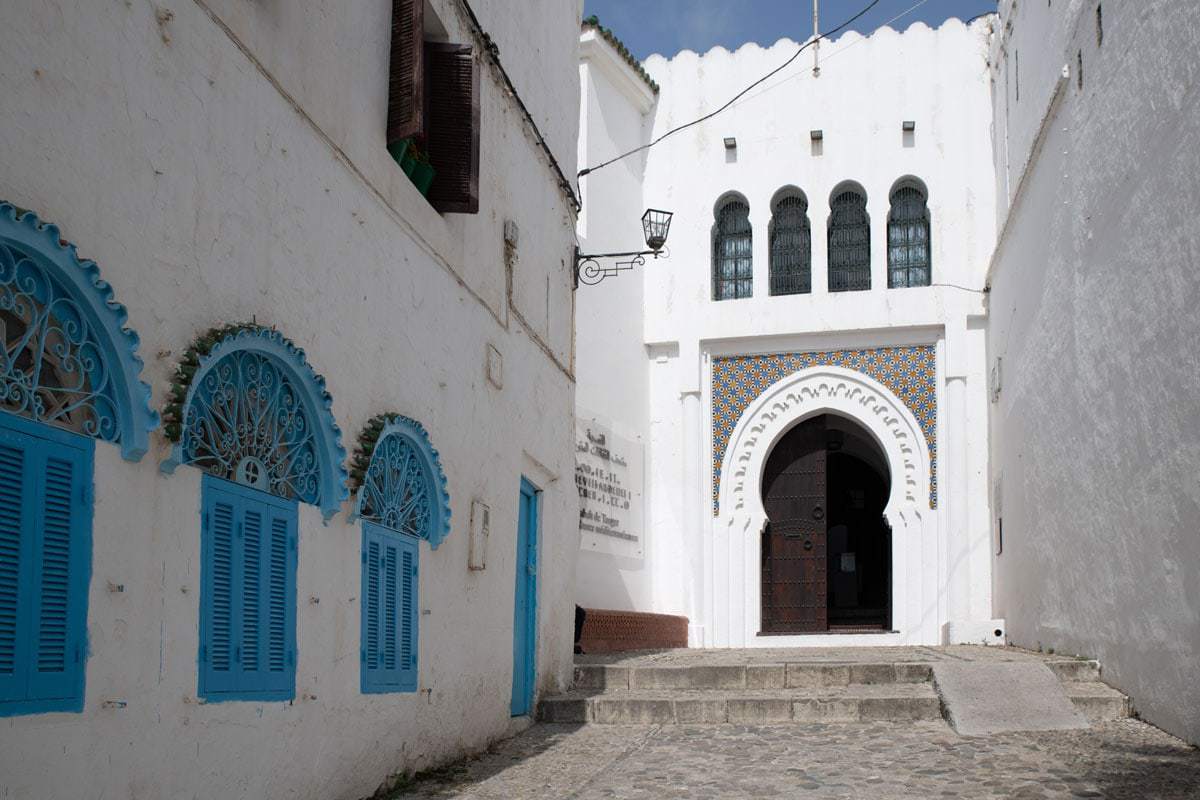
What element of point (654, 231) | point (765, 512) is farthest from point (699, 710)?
point (765, 512)

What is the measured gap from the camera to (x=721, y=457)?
515 inches

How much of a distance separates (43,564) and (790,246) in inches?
435

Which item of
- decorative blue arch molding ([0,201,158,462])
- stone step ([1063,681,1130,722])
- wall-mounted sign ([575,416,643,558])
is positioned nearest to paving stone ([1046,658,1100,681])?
stone step ([1063,681,1130,722])

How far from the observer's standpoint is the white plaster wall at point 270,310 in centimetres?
309

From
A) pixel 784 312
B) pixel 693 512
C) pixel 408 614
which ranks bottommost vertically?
pixel 408 614

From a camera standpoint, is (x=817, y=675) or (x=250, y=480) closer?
(x=250, y=480)

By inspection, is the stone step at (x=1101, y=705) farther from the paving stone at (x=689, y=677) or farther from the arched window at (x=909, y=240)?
the arched window at (x=909, y=240)

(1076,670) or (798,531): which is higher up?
(798,531)

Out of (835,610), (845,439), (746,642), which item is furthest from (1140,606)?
(835,610)

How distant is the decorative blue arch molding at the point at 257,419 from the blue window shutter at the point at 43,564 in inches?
16.4

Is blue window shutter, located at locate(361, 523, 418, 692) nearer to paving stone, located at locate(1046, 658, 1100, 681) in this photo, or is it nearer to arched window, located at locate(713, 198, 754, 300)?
paving stone, located at locate(1046, 658, 1100, 681)

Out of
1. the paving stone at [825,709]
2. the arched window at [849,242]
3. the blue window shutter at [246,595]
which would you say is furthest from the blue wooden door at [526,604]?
the arched window at [849,242]

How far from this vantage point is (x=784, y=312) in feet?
42.7

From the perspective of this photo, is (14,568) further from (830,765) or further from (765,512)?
(765,512)
